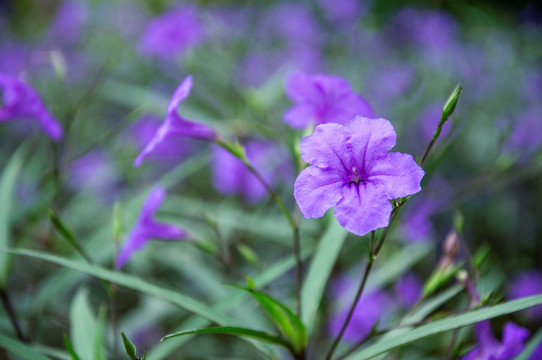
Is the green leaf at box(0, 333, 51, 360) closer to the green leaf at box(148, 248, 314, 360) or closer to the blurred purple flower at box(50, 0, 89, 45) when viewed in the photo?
the green leaf at box(148, 248, 314, 360)

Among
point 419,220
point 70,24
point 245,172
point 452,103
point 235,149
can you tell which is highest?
point 452,103

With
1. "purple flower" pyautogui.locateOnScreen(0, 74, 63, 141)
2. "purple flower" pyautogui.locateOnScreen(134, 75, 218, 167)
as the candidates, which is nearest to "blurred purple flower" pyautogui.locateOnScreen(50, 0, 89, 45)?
"purple flower" pyautogui.locateOnScreen(0, 74, 63, 141)

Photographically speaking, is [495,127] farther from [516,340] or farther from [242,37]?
[516,340]

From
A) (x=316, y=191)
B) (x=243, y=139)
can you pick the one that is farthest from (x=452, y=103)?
(x=243, y=139)

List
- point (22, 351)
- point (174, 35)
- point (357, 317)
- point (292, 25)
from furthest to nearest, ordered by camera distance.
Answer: point (292, 25), point (174, 35), point (357, 317), point (22, 351)

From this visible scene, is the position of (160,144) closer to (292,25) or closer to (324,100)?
(292,25)
